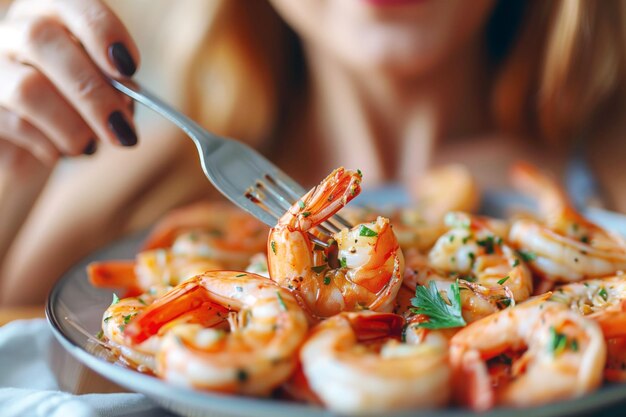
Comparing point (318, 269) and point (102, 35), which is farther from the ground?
point (102, 35)

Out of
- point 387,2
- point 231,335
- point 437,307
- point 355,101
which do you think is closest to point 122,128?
point 231,335

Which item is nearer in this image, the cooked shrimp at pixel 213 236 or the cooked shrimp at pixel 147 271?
the cooked shrimp at pixel 147 271

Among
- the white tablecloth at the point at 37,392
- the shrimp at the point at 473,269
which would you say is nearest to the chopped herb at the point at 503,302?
the shrimp at the point at 473,269

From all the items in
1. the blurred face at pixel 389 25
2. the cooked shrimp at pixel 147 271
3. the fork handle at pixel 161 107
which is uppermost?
the blurred face at pixel 389 25

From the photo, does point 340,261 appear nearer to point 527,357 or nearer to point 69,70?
point 527,357

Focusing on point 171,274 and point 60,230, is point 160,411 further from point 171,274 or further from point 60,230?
point 60,230

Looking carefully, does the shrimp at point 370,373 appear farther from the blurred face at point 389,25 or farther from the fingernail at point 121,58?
the blurred face at point 389,25
